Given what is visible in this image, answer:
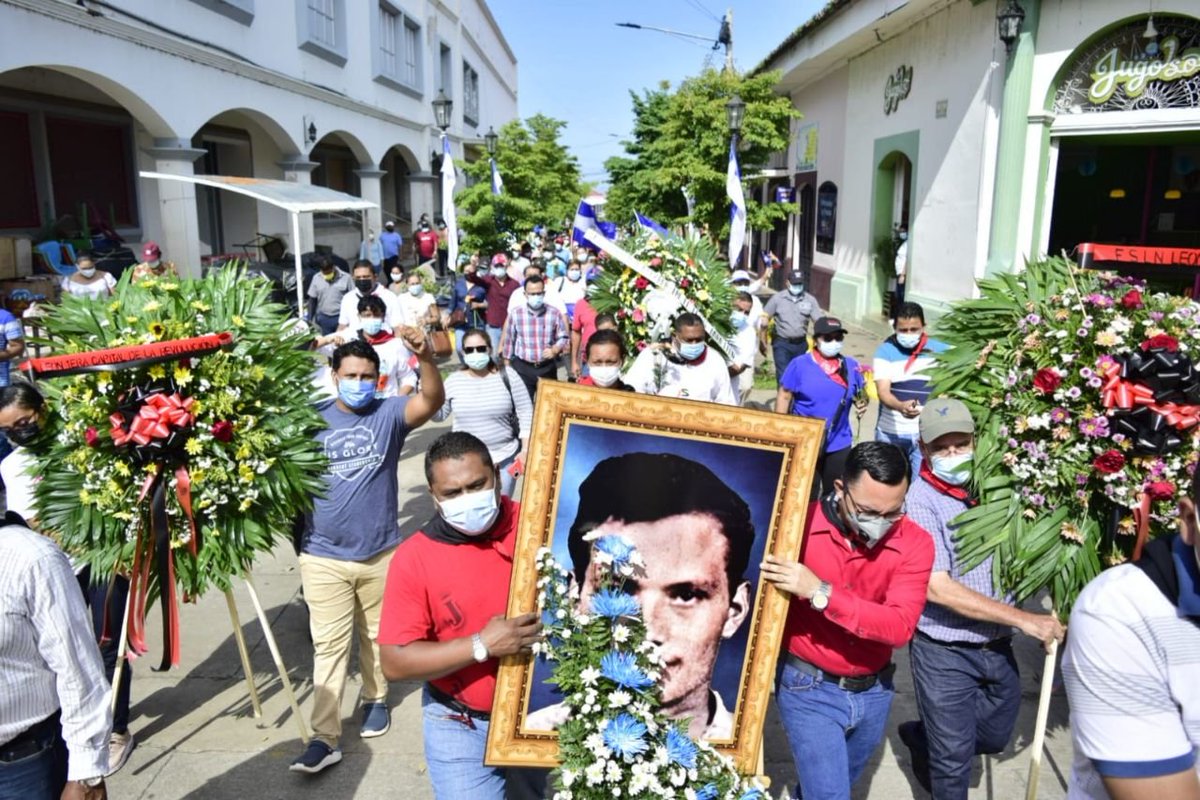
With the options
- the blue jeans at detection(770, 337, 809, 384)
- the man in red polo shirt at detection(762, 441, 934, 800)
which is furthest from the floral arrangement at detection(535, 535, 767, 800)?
the blue jeans at detection(770, 337, 809, 384)

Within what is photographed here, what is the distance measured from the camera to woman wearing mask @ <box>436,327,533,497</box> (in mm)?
6203

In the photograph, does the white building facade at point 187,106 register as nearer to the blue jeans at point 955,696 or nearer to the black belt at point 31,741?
the black belt at point 31,741

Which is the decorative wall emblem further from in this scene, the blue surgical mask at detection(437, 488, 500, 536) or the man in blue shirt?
the blue surgical mask at detection(437, 488, 500, 536)

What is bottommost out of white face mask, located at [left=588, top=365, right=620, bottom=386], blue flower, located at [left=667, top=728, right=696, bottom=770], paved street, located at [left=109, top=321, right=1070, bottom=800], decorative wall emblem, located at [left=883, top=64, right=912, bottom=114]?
paved street, located at [left=109, top=321, right=1070, bottom=800]

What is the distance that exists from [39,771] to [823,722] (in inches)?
101

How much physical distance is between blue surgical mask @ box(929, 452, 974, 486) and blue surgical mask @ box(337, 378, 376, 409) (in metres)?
2.70

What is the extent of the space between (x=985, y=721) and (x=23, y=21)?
13143 mm

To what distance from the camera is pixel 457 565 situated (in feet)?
9.85

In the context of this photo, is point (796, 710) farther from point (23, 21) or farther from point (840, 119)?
point (840, 119)

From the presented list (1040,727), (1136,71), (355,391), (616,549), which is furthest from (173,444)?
(1136,71)

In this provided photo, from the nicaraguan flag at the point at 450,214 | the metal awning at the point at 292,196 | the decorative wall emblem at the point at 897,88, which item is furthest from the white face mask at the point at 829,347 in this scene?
the decorative wall emblem at the point at 897,88

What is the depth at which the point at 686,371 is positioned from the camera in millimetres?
6520

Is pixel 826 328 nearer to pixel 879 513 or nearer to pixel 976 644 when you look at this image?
pixel 976 644

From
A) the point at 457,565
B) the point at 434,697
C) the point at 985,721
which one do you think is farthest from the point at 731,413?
the point at 985,721
